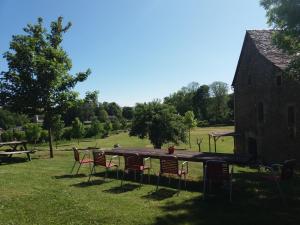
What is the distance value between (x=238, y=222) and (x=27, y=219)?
4.70m

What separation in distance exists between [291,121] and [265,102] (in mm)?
2730

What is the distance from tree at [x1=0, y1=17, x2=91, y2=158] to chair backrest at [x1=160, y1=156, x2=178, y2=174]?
419 inches

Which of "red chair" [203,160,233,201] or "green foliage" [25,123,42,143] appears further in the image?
"green foliage" [25,123,42,143]

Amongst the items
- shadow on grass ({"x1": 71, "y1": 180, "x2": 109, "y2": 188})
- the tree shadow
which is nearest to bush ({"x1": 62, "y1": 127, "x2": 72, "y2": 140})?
the tree shadow

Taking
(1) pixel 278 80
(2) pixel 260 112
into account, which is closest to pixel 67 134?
(2) pixel 260 112

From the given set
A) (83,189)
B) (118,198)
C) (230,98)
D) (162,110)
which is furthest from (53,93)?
(230,98)

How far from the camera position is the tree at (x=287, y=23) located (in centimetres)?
1115

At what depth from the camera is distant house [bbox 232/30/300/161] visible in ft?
65.1

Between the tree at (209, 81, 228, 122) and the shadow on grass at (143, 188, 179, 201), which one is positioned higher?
the tree at (209, 81, 228, 122)

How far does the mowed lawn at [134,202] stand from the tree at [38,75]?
23.7 ft

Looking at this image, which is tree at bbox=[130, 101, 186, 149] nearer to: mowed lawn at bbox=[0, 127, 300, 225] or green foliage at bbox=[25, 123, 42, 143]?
mowed lawn at bbox=[0, 127, 300, 225]

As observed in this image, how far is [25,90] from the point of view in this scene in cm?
1834

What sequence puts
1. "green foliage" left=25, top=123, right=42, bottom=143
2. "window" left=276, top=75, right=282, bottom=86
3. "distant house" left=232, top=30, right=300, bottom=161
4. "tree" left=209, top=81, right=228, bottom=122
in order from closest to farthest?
"distant house" left=232, top=30, right=300, bottom=161, "window" left=276, top=75, right=282, bottom=86, "green foliage" left=25, top=123, right=42, bottom=143, "tree" left=209, top=81, right=228, bottom=122

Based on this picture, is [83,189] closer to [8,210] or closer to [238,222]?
[8,210]
